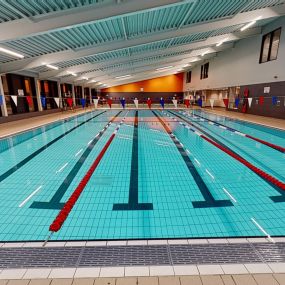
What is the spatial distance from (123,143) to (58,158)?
1.96 m

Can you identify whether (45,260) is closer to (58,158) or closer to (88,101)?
(58,158)

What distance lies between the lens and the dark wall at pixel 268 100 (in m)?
9.93

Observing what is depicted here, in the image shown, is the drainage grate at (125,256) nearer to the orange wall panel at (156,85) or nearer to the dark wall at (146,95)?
the dark wall at (146,95)

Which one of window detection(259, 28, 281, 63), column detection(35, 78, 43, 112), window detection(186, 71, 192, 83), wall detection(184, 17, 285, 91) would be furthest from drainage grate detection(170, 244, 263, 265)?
window detection(186, 71, 192, 83)

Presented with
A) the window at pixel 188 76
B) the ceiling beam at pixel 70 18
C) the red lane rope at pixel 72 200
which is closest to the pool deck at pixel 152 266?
the red lane rope at pixel 72 200

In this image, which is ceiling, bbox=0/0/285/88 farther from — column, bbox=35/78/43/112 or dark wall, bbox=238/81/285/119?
column, bbox=35/78/43/112

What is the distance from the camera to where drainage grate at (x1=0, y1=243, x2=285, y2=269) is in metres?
1.73

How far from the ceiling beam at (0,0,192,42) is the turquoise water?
2948 mm

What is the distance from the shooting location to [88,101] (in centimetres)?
2511

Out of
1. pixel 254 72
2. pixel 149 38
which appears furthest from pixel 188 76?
pixel 149 38

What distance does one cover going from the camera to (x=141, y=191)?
3.30 m

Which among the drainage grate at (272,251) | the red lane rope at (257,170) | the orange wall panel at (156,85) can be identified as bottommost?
the red lane rope at (257,170)

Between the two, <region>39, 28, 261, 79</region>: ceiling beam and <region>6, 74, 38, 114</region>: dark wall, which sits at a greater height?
<region>39, 28, 261, 79</region>: ceiling beam

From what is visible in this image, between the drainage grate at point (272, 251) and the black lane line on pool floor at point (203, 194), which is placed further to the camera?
the black lane line on pool floor at point (203, 194)
